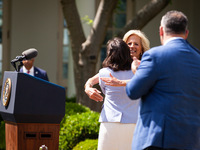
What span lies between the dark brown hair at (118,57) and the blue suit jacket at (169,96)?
834mm

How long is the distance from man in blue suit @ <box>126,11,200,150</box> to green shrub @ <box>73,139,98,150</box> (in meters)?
2.76

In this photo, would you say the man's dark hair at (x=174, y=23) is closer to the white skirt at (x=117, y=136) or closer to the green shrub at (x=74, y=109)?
the white skirt at (x=117, y=136)

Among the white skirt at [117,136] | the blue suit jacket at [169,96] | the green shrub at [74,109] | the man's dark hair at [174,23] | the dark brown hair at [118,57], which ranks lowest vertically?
the green shrub at [74,109]

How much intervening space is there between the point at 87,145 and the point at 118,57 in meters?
2.30

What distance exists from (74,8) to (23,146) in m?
4.46

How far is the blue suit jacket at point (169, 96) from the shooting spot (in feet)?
8.62

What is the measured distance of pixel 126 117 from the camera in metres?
3.44

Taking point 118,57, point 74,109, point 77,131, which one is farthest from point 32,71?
point 118,57

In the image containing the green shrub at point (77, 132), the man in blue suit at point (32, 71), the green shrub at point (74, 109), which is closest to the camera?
the green shrub at point (77, 132)

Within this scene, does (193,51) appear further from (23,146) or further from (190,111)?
(23,146)

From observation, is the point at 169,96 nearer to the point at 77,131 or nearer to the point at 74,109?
the point at 77,131

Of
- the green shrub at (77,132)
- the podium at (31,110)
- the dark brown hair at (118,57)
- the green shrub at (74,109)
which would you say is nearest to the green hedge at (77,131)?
the green shrub at (77,132)

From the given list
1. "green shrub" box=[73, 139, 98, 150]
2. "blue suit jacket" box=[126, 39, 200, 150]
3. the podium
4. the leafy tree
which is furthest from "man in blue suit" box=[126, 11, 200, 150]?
the leafy tree

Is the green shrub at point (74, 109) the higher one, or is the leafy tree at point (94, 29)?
the leafy tree at point (94, 29)
